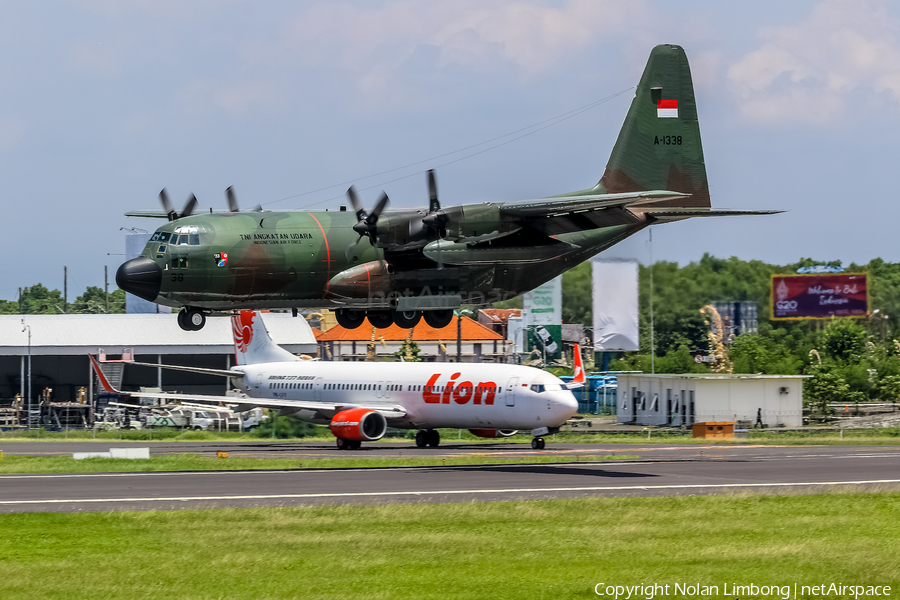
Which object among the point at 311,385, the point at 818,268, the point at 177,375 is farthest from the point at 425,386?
the point at 818,268

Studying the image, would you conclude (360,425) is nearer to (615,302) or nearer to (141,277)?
(141,277)

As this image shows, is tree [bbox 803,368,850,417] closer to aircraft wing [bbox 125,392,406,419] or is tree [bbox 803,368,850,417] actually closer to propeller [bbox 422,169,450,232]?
aircraft wing [bbox 125,392,406,419]

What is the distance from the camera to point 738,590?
74.8 feet

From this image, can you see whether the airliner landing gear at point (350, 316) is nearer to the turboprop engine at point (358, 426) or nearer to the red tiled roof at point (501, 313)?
the turboprop engine at point (358, 426)

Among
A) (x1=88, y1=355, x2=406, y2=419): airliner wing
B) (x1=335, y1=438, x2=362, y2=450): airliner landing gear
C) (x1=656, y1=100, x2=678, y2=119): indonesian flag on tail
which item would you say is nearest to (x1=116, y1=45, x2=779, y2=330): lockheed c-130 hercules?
(x1=656, y1=100, x2=678, y2=119): indonesian flag on tail

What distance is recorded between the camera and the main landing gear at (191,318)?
4088 cm

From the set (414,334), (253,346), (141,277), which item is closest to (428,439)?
(253,346)

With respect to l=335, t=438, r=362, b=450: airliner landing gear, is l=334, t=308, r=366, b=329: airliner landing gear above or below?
above

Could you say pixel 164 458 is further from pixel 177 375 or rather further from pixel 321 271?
pixel 177 375

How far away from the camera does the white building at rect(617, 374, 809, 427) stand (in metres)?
91.4

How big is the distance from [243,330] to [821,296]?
90.2 meters

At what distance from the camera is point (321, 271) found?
4172cm

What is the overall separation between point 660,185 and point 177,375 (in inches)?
3314

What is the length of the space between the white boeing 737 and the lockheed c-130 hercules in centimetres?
1815
